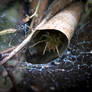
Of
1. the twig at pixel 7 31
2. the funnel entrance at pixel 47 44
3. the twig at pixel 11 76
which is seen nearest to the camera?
the twig at pixel 11 76

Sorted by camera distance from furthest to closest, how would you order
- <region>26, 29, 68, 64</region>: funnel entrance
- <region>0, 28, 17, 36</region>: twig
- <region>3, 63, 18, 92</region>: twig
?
<region>0, 28, 17, 36</region>: twig → <region>26, 29, 68, 64</region>: funnel entrance → <region>3, 63, 18, 92</region>: twig

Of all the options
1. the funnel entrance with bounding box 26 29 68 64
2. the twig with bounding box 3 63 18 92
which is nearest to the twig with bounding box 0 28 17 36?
the funnel entrance with bounding box 26 29 68 64

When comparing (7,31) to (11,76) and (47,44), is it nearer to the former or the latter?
(47,44)

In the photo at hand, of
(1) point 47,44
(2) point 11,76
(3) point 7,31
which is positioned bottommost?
(2) point 11,76

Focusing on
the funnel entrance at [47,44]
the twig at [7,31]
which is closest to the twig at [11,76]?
the funnel entrance at [47,44]

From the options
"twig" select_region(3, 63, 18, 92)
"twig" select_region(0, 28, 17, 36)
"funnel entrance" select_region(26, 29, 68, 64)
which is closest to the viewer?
"twig" select_region(3, 63, 18, 92)

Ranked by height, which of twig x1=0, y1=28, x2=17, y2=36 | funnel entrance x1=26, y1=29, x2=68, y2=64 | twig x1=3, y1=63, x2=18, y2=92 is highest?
twig x1=0, y1=28, x2=17, y2=36

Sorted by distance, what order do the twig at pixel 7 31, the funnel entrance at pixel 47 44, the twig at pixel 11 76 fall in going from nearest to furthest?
the twig at pixel 11 76, the funnel entrance at pixel 47 44, the twig at pixel 7 31

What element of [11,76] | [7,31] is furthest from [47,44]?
[11,76]

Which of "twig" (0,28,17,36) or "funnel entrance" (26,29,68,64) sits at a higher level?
"twig" (0,28,17,36)

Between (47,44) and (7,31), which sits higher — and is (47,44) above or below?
below

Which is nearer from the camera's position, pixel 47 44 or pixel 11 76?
pixel 11 76

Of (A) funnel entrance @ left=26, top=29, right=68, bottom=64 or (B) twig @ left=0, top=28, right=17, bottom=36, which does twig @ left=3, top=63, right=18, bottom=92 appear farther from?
(B) twig @ left=0, top=28, right=17, bottom=36

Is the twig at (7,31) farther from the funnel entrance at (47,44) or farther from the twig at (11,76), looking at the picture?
the twig at (11,76)
